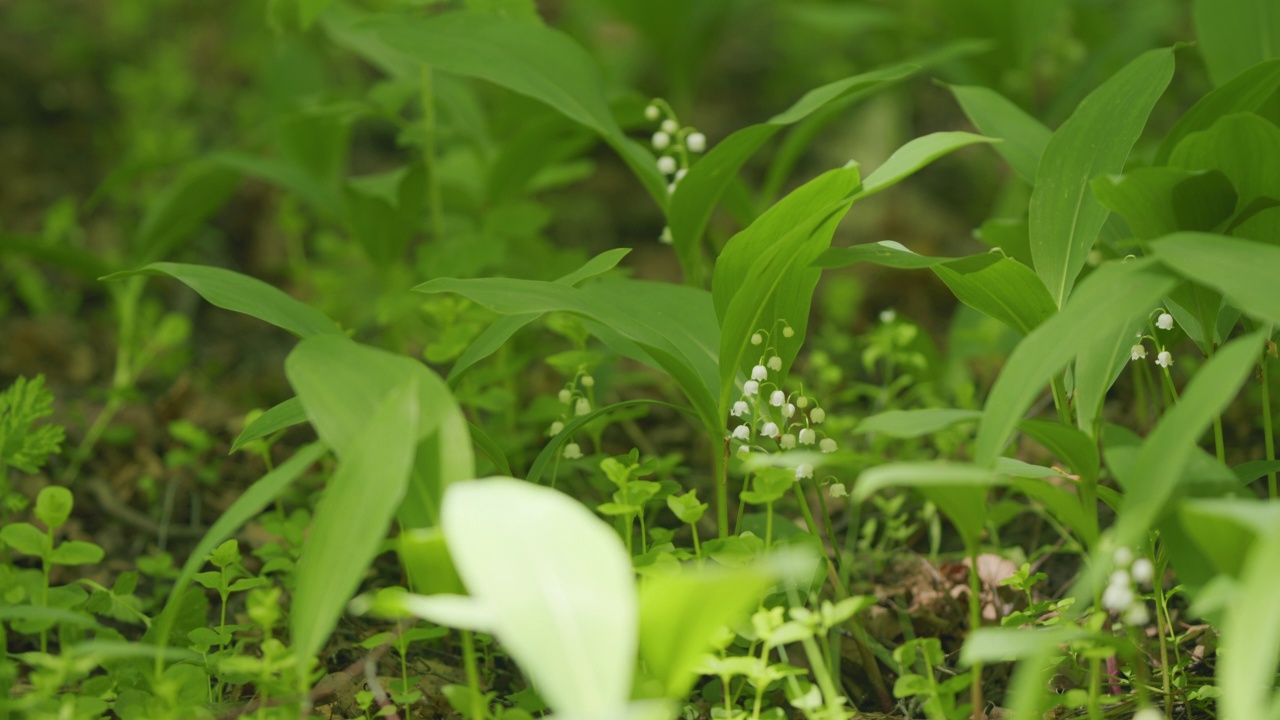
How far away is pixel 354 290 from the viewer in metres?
2.77

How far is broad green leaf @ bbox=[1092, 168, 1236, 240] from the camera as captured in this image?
1.16 meters

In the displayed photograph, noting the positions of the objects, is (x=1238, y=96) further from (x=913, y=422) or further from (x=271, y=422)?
(x=271, y=422)

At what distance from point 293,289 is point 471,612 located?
7.29ft

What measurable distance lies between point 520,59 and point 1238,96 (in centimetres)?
105

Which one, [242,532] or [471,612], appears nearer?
[471,612]

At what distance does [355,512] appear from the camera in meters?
1.02

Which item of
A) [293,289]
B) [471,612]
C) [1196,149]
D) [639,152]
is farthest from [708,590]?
[293,289]

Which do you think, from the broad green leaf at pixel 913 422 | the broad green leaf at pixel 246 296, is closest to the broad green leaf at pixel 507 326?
the broad green leaf at pixel 246 296

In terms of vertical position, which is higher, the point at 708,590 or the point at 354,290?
the point at 708,590

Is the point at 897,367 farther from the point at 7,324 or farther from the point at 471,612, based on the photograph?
the point at 7,324

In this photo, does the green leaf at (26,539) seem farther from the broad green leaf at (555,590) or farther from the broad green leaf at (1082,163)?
the broad green leaf at (1082,163)

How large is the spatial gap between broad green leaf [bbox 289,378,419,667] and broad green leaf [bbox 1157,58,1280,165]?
42.1 inches

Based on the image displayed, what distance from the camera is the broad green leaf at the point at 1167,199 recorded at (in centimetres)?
116

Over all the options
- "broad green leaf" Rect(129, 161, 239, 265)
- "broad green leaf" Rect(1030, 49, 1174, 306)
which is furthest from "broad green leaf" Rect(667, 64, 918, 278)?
"broad green leaf" Rect(129, 161, 239, 265)
